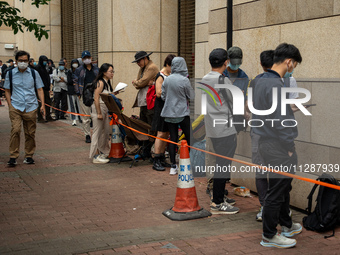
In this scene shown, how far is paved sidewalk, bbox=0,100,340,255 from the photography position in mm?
5277

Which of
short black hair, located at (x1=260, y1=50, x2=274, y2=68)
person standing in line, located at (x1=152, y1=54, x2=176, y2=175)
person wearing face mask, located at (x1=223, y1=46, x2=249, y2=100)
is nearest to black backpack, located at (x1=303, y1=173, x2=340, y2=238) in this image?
short black hair, located at (x1=260, y1=50, x2=274, y2=68)

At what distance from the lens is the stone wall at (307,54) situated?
604 centimetres

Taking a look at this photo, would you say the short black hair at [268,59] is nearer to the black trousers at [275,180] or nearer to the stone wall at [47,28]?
the black trousers at [275,180]

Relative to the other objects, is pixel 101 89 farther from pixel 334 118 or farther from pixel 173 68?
pixel 334 118

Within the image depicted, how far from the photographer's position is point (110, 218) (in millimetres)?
6285

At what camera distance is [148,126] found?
9.55 metres

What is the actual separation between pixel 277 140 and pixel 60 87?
506 inches

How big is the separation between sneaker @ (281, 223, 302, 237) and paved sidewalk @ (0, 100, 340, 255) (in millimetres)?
67

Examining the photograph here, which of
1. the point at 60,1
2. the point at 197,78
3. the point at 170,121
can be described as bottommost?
the point at 170,121

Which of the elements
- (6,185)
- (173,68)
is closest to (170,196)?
(173,68)

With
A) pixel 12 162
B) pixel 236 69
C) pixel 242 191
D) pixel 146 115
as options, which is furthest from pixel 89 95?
pixel 242 191

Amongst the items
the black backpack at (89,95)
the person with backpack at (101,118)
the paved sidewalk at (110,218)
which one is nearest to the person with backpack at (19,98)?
the paved sidewalk at (110,218)

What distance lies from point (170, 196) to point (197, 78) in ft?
8.93

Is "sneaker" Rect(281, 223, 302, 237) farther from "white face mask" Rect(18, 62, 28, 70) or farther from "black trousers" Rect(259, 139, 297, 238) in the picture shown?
"white face mask" Rect(18, 62, 28, 70)
